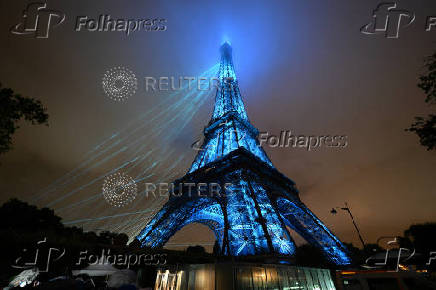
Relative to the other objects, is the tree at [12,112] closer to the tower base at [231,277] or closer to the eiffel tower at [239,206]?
the tower base at [231,277]

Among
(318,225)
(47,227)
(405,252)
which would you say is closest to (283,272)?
(318,225)

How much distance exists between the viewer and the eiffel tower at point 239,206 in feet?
52.5

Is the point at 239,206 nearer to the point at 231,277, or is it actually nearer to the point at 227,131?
the point at 231,277

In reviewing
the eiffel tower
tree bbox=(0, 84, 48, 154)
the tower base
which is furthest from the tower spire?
tree bbox=(0, 84, 48, 154)

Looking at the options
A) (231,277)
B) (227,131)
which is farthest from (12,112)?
(227,131)

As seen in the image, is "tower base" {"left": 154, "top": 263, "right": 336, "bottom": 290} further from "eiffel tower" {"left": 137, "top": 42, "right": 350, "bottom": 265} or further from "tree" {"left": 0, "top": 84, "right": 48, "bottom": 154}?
"tree" {"left": 0, "top": 84, "right": 48, "bottom": 154}

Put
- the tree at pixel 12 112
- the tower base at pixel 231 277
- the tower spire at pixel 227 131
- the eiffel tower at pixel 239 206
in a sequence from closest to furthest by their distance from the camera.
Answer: the tree at pixel 12 112 → the tower base at pixel 231 277 → the eiffel tower at pixel 239 206 → the tower spire at pixel 227 131

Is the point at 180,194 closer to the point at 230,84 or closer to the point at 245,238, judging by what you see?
the point at 245,238

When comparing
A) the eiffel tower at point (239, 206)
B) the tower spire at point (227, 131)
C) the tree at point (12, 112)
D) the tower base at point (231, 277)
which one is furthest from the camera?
the tower spire at point (227, 131)

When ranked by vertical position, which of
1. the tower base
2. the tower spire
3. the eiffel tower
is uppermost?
the tower spire

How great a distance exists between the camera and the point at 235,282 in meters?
9.39

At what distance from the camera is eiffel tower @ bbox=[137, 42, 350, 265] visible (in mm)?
16000

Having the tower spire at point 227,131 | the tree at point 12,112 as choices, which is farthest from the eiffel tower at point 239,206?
the tree at point 12,112

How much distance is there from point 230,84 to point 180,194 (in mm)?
22912
